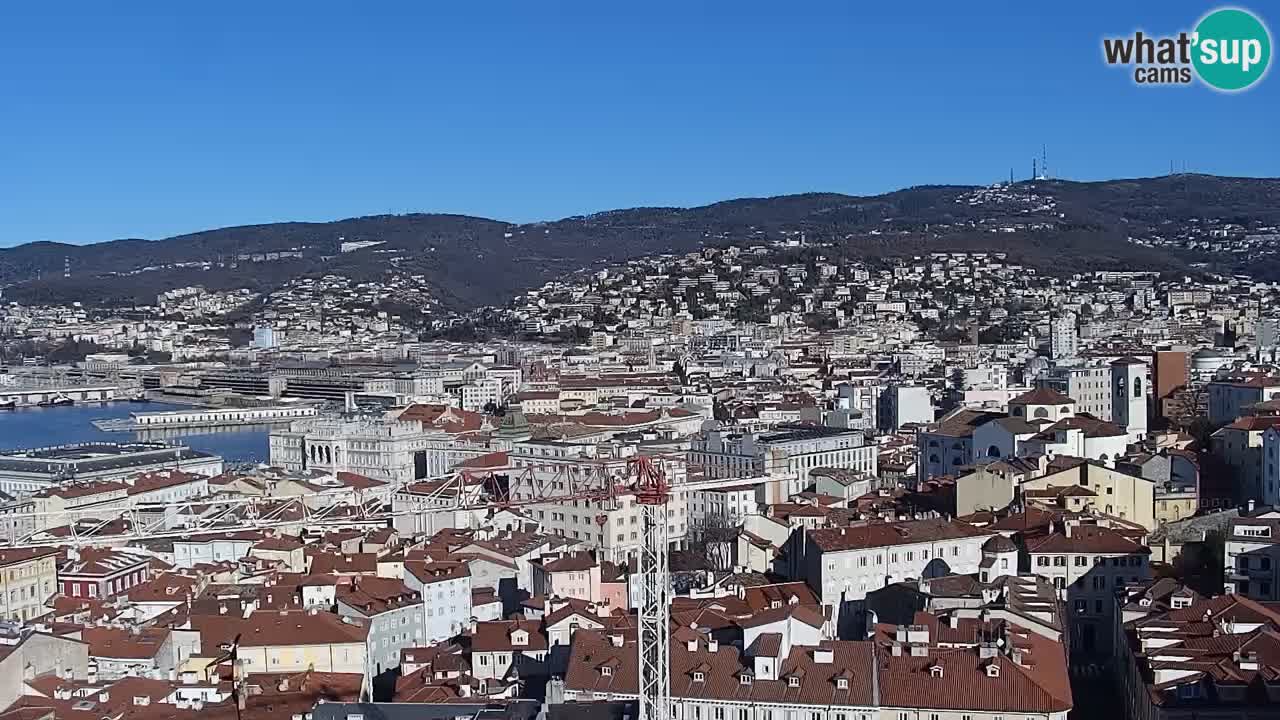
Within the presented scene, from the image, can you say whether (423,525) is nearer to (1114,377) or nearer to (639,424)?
(639,424)

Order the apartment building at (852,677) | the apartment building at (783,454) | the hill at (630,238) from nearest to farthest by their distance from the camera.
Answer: the apartment building at (852,677) → the apartment building at (783,454) → the hill at (630,238)

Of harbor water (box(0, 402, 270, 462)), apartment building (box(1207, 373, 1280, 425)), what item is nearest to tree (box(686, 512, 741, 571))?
apartment building (box(1207, 373, 1280, 425))

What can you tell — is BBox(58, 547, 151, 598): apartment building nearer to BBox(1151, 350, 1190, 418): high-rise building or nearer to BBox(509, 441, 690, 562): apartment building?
BBox(509, 441, 690, 562): apartment building

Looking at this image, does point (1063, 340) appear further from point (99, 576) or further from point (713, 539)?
point (99, 576)

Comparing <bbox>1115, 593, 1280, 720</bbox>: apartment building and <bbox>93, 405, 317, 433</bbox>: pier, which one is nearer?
<bbox>1115, 593, 1280, 720</bbox>: apartment building

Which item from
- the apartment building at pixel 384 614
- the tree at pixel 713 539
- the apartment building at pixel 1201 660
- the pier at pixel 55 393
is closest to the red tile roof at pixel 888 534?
the tree at pixel 713 539

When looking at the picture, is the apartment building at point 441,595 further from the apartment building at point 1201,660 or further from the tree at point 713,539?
the apartment building at point 1201,660

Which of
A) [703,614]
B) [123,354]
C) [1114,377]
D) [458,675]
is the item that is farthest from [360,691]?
[123,354]
